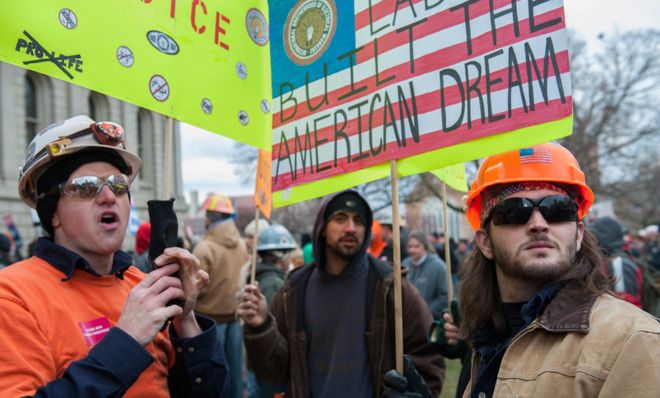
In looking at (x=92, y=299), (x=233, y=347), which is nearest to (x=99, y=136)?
(x=92, y=299)

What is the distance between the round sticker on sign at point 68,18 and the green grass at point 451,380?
19.2 feet

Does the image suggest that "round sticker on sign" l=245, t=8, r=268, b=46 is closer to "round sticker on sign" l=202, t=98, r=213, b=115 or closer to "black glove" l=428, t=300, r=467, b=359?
"round sticker on sign" l=202, t=98, r=213, b=115

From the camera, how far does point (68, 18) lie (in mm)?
2078

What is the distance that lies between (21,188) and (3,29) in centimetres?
59

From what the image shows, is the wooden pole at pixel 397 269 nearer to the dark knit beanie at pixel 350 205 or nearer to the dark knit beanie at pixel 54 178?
the dark knit beanie at pixel 54 178

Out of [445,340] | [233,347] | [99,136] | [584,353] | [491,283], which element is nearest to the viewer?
[584,353]

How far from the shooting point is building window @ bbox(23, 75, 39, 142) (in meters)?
17.6

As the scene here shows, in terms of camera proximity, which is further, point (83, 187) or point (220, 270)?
point (220, 270)

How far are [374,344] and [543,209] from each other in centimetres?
153

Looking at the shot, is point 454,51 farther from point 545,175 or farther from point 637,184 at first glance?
point 637,184

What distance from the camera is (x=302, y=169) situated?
2875 mm

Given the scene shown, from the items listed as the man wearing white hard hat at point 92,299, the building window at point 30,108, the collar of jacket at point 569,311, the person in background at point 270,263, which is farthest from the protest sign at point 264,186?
the building window at point 30,108

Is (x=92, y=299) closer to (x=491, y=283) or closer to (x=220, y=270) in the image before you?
(x=491, y=283)

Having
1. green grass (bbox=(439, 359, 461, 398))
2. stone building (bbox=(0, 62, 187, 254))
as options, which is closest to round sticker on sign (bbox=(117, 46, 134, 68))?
green grass (bbox=(439, 359, 461, 398))
